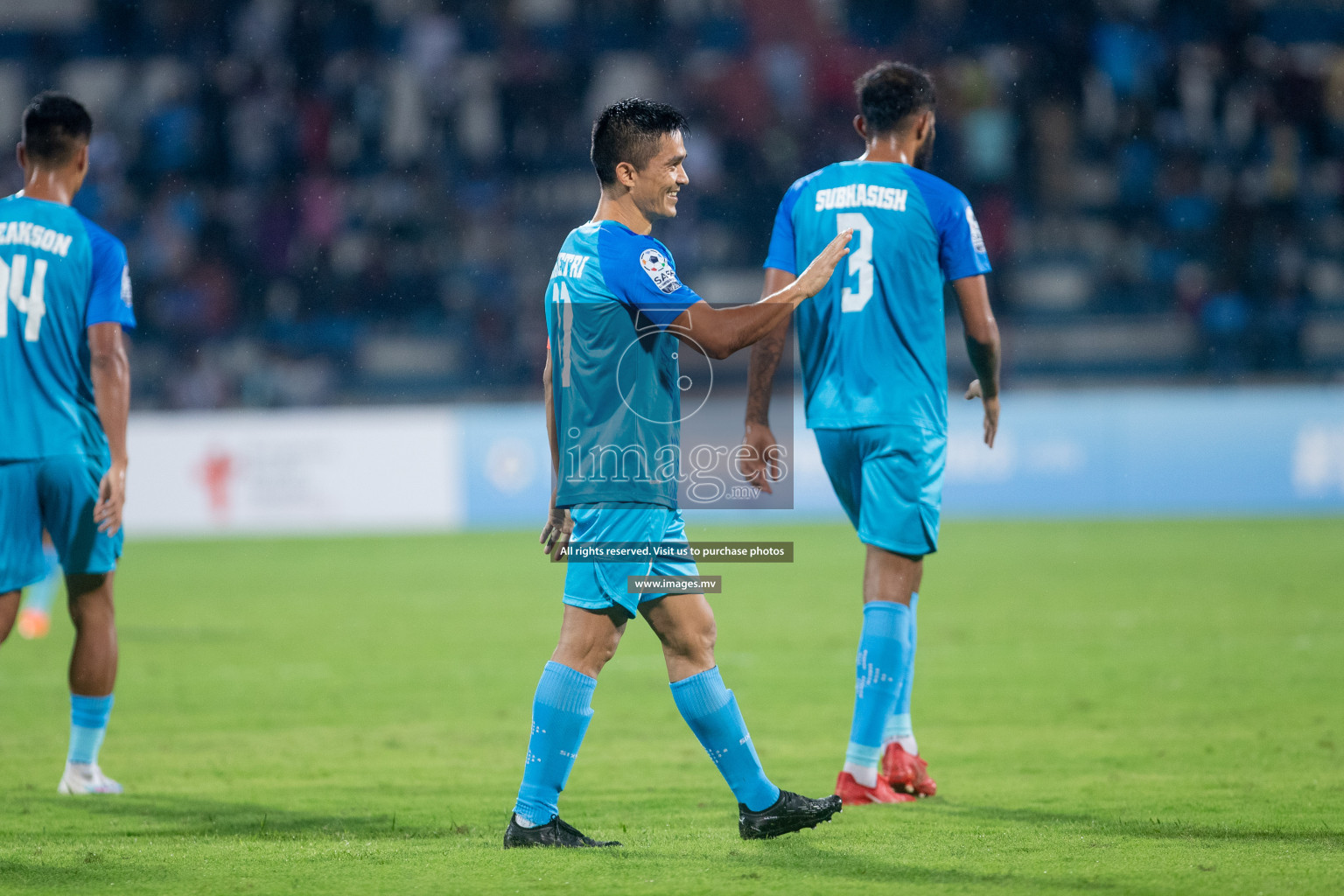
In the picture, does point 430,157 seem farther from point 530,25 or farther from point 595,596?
point 595,596

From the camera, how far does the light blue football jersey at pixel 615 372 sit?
3930 millimetres

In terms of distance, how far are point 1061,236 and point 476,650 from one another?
42.1ft

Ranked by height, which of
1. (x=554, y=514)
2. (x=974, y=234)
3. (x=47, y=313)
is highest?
(x=974, y=234)

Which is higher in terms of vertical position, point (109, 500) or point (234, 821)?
point (109, 500)

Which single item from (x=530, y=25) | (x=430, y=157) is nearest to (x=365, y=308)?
(x=430, y=157)

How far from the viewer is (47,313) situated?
496cm

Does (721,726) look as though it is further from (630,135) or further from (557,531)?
(630,135)

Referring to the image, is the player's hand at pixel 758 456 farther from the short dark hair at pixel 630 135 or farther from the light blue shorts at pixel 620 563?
the short dark hair at pixel 630 135

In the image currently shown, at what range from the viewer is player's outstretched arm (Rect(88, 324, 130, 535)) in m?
4.81

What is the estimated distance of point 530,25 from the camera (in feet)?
70.2

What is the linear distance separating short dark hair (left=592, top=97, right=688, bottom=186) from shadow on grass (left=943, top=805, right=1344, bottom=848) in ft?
7.24

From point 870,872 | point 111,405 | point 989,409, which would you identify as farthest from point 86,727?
point 989,409

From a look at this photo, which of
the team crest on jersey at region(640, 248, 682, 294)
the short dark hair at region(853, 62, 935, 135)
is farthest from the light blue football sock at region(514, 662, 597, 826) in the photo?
the short dark hair at region(853, 62, 935, 135)

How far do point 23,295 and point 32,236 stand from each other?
202mm
